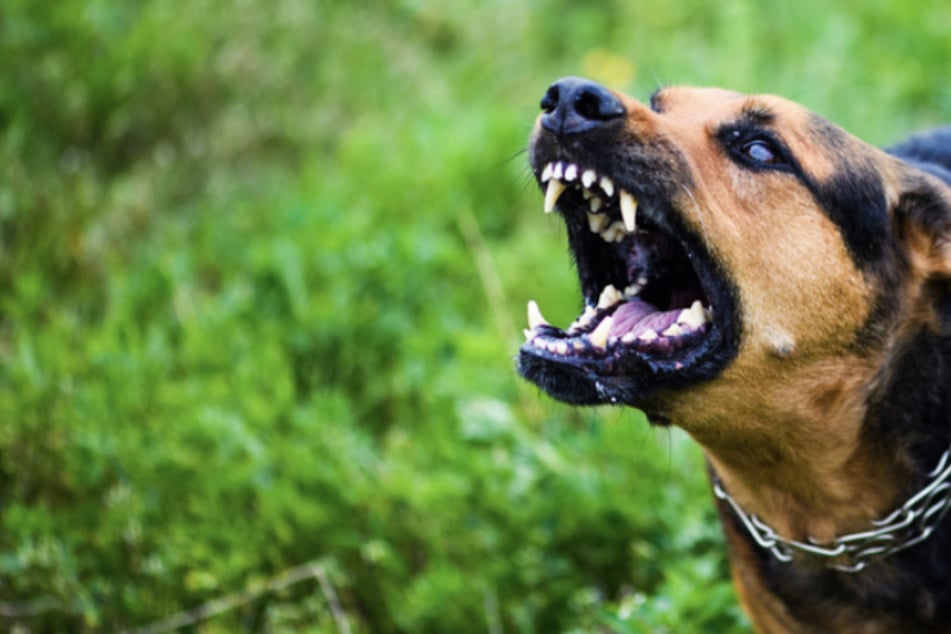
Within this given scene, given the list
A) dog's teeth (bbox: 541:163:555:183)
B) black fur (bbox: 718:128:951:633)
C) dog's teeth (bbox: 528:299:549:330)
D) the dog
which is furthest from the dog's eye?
dog's teeth (bbox: 528:299:549:330)

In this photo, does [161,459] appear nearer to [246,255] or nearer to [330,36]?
[246,255]

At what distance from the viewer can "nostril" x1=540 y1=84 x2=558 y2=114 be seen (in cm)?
294

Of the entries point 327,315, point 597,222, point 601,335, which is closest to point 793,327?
point 601,335

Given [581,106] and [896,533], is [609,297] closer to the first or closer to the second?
[581,106]

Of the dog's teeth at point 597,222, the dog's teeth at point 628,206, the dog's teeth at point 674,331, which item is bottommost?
the dog's teeth at point 674,331

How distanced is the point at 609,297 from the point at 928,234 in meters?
0.90

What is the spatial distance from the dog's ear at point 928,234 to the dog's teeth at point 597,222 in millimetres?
821

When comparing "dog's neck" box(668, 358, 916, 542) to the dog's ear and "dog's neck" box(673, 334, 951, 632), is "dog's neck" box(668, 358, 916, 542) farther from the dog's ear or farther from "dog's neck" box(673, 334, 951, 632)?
the dog's ear

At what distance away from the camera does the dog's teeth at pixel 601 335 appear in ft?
9.76

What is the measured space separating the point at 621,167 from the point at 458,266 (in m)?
2.54

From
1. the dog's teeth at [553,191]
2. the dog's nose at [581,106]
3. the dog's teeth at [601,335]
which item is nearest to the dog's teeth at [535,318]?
the dog's teeth at [601,335]

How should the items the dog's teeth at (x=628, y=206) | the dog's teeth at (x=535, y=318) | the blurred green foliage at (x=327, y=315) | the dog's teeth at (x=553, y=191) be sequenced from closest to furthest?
the dog's teeth at (x=628, y=206) → the dog's teeth at (x=553, y=191) → the dog's teeth at (x=535, y=318) → the blurred green foliage at (x=327, y=315)

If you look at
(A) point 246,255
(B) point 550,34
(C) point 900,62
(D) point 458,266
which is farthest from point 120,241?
(C) point 900,62

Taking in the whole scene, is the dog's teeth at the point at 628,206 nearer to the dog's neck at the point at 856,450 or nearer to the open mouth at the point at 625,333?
the open mouth at the point at 625,333
